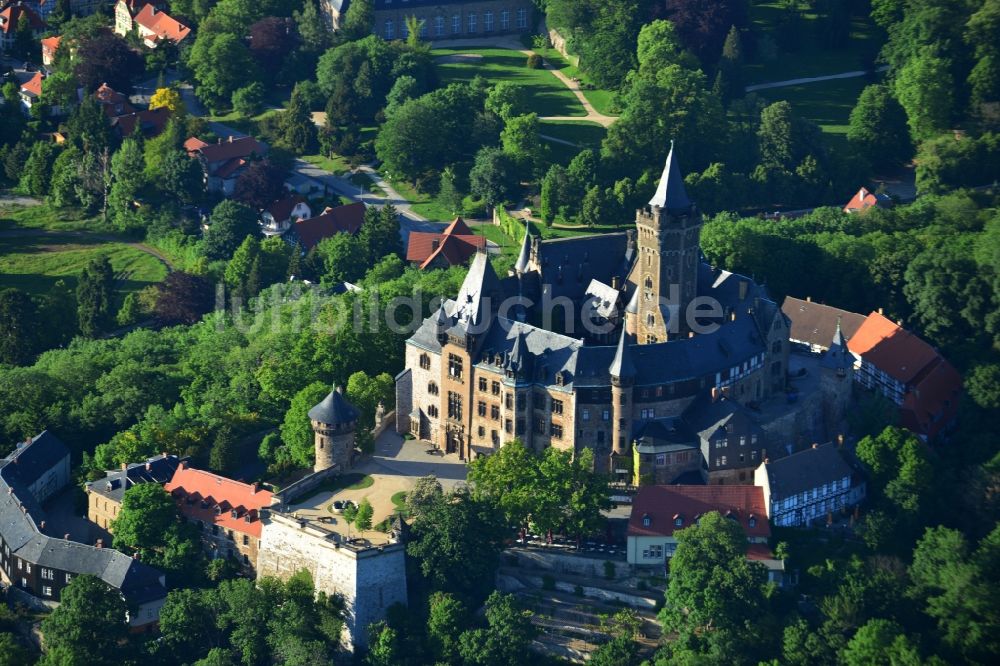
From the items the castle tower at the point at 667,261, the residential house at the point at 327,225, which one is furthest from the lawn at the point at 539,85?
the castle tower at the point at 667,261

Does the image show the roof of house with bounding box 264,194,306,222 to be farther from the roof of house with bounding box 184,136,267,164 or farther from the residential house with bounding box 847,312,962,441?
the residential house with bounding box 847,312,962,441

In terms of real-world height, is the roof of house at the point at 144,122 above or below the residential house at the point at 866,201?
above

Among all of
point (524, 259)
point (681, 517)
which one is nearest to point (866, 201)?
point (524, 259)

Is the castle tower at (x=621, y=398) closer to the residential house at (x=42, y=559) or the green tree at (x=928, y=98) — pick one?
the residential house at (x=42, y=559)

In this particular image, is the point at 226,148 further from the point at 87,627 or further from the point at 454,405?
the point at 87,627

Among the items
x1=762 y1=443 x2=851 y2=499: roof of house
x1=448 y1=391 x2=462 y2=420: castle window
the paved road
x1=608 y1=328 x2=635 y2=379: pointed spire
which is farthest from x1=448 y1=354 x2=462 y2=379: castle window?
the paved road

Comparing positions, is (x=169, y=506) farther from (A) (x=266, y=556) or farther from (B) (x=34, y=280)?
(B) (x=34, y=280)

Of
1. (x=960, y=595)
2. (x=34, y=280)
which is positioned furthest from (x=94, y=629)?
(x=34, y=280)
